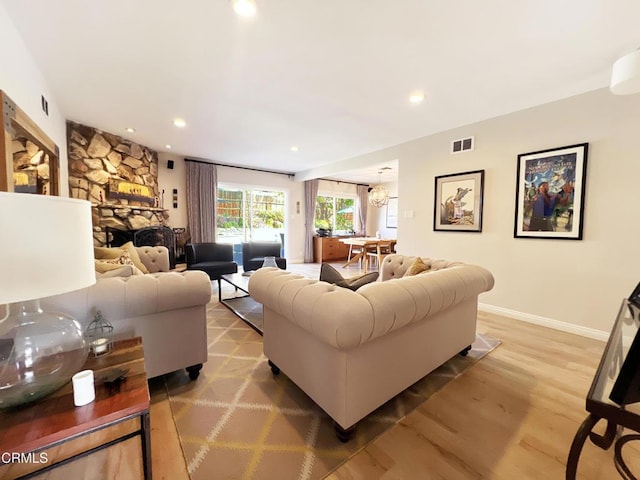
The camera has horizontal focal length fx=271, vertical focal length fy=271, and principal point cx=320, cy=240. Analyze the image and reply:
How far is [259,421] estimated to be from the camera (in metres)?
1.58

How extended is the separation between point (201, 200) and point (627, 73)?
6.10 meters

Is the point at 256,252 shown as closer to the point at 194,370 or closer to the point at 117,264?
the point at 117,264

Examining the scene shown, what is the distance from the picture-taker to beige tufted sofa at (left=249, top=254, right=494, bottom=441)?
1.31 metres

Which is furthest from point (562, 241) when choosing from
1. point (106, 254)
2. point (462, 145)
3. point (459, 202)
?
point (106, 254)

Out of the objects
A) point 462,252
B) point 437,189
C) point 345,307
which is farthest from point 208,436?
point 437,189

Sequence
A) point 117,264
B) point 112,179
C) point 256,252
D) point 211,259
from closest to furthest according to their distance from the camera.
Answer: point 117,264
point 112,179
point 211,259
point 256,252

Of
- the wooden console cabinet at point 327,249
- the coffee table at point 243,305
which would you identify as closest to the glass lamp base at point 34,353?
the coffee table at point 243,305

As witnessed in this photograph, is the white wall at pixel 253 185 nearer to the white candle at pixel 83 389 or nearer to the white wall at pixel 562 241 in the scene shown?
the white wall at pixel 562 241

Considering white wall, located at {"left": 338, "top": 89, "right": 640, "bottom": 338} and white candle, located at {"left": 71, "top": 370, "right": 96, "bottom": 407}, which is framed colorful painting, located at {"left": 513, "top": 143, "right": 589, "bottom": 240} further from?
white candle, located at {"left": 71, "top": 370, "right": 96, "bottom": 407}

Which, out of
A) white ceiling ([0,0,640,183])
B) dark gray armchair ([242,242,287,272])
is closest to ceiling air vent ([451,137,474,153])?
white ceiling ([0,0,640,183])

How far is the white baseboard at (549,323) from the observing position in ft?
8.79

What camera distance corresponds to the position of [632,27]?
1.80 metres

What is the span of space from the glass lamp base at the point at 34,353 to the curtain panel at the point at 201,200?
507 centimetres

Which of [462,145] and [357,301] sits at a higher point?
[462,145]
